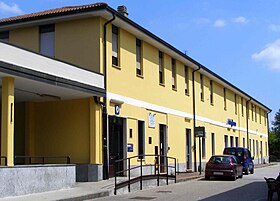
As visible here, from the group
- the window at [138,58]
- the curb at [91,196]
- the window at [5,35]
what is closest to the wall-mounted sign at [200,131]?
the window at [138,58]

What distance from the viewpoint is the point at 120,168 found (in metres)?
21.7

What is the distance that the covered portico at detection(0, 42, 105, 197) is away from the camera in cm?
1623

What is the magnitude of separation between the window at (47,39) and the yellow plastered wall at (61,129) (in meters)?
2.34

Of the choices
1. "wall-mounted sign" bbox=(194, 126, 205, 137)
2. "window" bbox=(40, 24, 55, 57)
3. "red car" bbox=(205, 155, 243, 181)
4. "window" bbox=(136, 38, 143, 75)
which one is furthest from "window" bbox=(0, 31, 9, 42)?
"wall-mounted sign" bbox=(194, 126, 205, 137)

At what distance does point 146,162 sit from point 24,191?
33.6ft

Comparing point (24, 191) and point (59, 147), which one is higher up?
point (59, 147)

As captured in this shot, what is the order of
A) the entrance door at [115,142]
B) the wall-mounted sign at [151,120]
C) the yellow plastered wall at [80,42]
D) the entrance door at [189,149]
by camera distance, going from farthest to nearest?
the entrance door at [189,149] → the wall-mounted sign at [151,120] → the entrance door at [115,142] → the yellow plastered wall at [80,42]

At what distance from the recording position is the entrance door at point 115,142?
2034 centimetres

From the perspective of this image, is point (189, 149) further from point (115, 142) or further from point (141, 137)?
point (115, 142)

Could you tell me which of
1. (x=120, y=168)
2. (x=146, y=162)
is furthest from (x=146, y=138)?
(x=120, y=168)

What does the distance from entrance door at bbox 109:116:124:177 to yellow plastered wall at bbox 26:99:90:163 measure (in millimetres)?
1482

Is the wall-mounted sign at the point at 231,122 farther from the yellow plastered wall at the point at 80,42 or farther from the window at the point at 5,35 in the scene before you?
the window at the point at 5,35

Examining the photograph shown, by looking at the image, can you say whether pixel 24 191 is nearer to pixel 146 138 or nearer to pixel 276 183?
pixel 276 183

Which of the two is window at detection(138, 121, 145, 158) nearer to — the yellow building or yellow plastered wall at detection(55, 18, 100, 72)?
the yellow building
